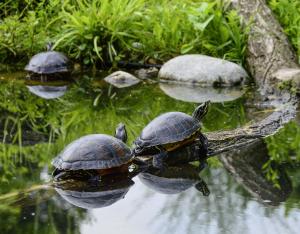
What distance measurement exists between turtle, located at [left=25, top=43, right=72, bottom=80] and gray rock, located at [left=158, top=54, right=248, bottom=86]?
5.09ft

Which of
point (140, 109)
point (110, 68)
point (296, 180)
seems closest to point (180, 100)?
point (140, 109)

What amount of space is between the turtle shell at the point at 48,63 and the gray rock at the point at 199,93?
1.61m

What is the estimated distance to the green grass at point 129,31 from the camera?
832 cm

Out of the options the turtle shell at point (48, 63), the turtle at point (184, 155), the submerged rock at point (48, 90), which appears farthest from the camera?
the turtle shell at point (48, 63)

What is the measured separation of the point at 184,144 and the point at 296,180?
37.3 inches

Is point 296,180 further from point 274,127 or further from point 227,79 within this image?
point 227,79

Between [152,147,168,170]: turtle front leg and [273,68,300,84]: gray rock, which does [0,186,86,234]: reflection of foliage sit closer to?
[152,147,168,170]: turtle front leg

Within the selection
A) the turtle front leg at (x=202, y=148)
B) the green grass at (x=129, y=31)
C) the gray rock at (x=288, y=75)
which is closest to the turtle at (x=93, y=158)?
the turtle front leg at (x=202, y=148)

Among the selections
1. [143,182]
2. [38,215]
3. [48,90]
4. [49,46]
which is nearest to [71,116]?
[48,90]

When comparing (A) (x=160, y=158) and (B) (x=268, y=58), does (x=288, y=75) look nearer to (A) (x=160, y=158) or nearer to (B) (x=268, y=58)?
(B) (x=268, y=58)

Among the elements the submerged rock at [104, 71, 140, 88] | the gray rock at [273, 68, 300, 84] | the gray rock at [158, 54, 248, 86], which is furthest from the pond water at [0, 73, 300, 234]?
the submerged rock at [104, 71, 140, 88]

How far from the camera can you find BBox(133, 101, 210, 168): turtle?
178 inches

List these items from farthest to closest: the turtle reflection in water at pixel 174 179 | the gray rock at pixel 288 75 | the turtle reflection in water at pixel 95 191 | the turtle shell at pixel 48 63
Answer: the turtle shell at pixel 48 63 < the gray rock at pixel 288 75 < the turtle reflection in water at pixel 174 179 < the turtle reflection in water at pixel 95 191

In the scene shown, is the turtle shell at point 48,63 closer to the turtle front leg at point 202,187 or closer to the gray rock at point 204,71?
the gray rock at point 204,71
